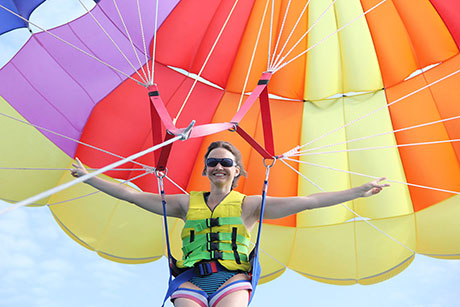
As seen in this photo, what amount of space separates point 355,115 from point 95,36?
2.37 metres

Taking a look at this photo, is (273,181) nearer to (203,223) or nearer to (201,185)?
(201,185)

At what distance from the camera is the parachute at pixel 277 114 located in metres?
4.61

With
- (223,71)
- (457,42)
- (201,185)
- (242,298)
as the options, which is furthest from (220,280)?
(457,42)

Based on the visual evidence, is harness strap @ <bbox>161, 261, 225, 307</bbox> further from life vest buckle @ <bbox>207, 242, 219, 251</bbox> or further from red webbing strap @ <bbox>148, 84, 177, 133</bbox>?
red webbing strap @ <bbox>148, 84, 177, 133</bbox>

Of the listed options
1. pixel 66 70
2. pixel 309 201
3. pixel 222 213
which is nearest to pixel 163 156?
pixel 222 213

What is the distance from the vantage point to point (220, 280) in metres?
2.73

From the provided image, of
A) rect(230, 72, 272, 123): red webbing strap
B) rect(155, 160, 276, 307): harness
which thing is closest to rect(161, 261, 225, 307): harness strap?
rect(155, 160, 276, 307): harness

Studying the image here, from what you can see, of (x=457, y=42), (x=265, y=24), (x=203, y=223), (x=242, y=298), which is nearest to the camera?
(x=242, y=298)

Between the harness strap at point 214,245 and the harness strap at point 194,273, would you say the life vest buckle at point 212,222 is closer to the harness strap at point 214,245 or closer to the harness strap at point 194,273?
the harness strap at point 214,245

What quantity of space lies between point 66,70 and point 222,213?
2422 mm

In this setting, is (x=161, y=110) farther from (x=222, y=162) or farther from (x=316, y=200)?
(x=316, y=200)

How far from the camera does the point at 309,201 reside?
290cm

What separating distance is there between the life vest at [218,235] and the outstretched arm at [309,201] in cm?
15

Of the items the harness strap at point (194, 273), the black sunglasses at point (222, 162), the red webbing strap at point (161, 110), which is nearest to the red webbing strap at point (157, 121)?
the red webbing strap at point (161, 110)
